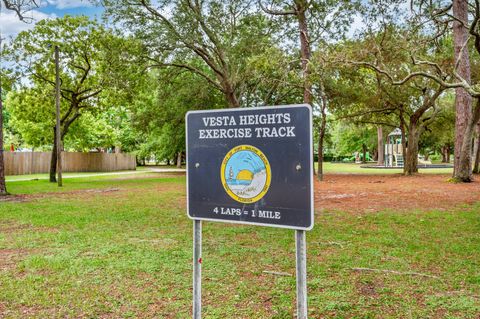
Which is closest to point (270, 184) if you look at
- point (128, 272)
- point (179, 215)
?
point (128, 272)

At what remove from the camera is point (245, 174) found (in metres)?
2.51

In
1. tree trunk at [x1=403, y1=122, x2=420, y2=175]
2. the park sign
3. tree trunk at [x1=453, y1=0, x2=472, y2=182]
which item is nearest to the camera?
the park sign

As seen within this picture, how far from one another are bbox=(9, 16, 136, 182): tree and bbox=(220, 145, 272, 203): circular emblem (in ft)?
54.9

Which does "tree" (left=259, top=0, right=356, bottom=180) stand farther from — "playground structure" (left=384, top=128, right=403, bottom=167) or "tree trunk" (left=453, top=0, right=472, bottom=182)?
"playground structure" (left=384, top=128, right=403, bottom=167)

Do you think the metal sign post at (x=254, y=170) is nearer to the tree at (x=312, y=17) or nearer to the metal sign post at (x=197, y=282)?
the metal sign post at (x=197, y=282)

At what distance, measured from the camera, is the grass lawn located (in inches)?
141

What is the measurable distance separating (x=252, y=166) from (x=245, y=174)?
0.07m

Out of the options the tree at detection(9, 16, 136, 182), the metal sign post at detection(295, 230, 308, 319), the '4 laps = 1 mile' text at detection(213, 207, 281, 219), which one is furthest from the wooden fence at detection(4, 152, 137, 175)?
the metal sign post at detection(295, 230, 308, 319)

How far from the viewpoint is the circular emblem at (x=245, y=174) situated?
2459 millimetres

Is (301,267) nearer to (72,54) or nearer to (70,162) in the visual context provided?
(72,54)

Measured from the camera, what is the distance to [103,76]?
1884 centimetres

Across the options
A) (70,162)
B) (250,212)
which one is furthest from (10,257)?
(70,162)

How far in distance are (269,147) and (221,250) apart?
11.5ft

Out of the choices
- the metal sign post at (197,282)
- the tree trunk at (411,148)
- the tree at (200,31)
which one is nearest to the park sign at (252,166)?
the metal sign post at (197,282)
